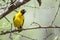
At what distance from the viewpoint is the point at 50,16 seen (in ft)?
8.80

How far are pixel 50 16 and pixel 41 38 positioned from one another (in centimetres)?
31

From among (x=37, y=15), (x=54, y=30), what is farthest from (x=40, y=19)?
(x=54, y=30)

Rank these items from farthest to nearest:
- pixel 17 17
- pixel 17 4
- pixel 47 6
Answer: pixel 47 6 → pixel 17 17 → pixel 17 4

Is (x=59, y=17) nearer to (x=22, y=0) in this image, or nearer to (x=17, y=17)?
(x=17, y=17)

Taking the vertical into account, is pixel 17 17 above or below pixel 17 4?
below

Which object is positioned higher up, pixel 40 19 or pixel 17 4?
pixel 17 4

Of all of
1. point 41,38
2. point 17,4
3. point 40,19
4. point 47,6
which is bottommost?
point 41,38

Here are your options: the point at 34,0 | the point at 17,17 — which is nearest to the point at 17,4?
the point at 17,17

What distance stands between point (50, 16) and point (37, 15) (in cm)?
17

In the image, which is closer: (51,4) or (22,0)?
(22,0)

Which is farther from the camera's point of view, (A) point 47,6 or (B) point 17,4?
A: (A) point 47,6

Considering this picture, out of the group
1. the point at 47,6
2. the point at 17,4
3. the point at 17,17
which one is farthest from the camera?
the point at 47,6

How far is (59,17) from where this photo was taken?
2715mm

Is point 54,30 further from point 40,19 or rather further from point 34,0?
point 34,0
